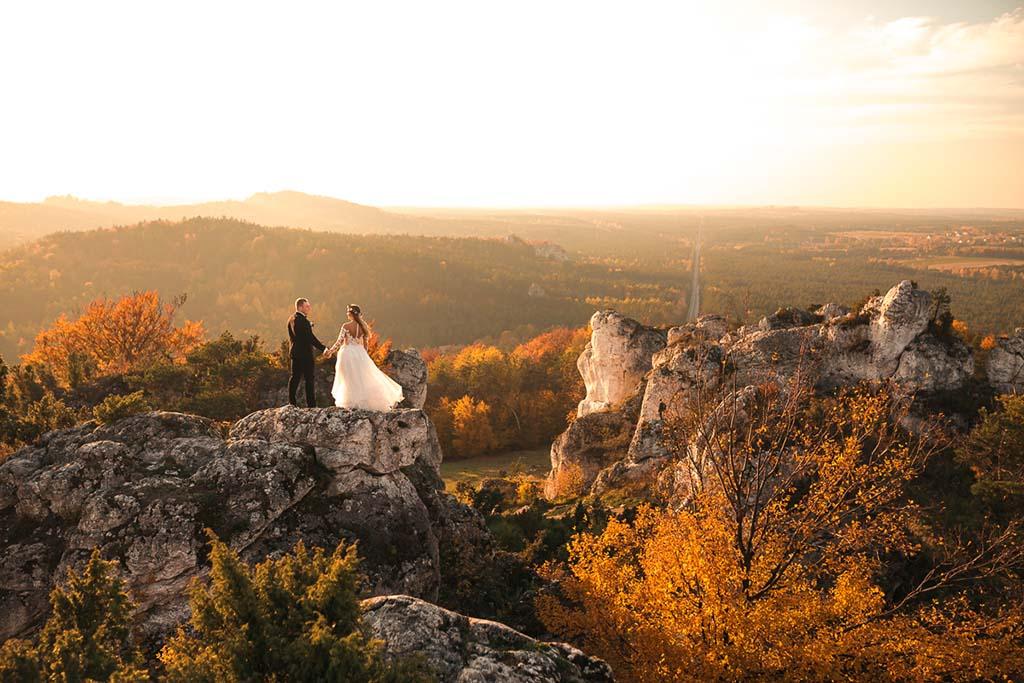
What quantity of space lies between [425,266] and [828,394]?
14890cm

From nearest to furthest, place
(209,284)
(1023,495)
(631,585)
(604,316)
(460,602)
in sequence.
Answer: (631,585) < (460,602) < (1023,495) < (604,316) < (209,284)

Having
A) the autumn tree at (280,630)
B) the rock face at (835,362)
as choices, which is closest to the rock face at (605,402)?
the rock face at (835,362)

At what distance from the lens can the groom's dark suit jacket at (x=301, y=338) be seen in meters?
16.6

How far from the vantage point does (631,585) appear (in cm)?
1593

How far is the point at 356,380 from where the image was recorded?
16.6m

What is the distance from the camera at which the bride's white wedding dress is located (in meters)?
16.4

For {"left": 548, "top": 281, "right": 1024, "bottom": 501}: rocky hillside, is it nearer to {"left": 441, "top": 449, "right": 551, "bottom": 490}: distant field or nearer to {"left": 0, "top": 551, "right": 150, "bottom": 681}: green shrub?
{"left": 441, "top": 449, "right": 551, "bottom": 490}: distant field

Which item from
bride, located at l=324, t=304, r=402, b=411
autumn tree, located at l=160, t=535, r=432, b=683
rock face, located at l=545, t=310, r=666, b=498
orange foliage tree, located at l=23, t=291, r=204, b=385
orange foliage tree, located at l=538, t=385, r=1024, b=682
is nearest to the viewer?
autumn tree, located at l=160, t=535, r=432, b=683

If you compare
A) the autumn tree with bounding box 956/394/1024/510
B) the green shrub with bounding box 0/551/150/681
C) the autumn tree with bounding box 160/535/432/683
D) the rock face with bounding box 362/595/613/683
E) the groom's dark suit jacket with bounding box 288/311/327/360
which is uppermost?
Result: the groom's dark suit jacket with bounding box 288/311/327/360

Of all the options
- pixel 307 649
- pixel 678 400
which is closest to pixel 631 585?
pixel 307 649

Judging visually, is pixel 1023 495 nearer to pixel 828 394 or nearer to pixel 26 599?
pixel 828 394

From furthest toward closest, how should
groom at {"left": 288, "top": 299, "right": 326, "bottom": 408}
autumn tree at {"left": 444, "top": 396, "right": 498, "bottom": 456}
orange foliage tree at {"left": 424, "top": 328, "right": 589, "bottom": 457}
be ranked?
orange foliage tree at {"left": 424, "top": 328, "right": 589, "bottom": 457} → autumn tree at {"left": 444, "top": 396, "right": 498, "bottom": 456} → groom at {"left": 288, "top": 299, "right": 326, "bottom": 408}

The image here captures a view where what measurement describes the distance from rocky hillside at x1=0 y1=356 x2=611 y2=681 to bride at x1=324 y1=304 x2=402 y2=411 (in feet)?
3.06

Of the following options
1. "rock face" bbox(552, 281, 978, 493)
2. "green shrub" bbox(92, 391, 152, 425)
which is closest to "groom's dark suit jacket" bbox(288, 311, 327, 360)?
"green shrub" bbox(92, 391, 152, 425)
